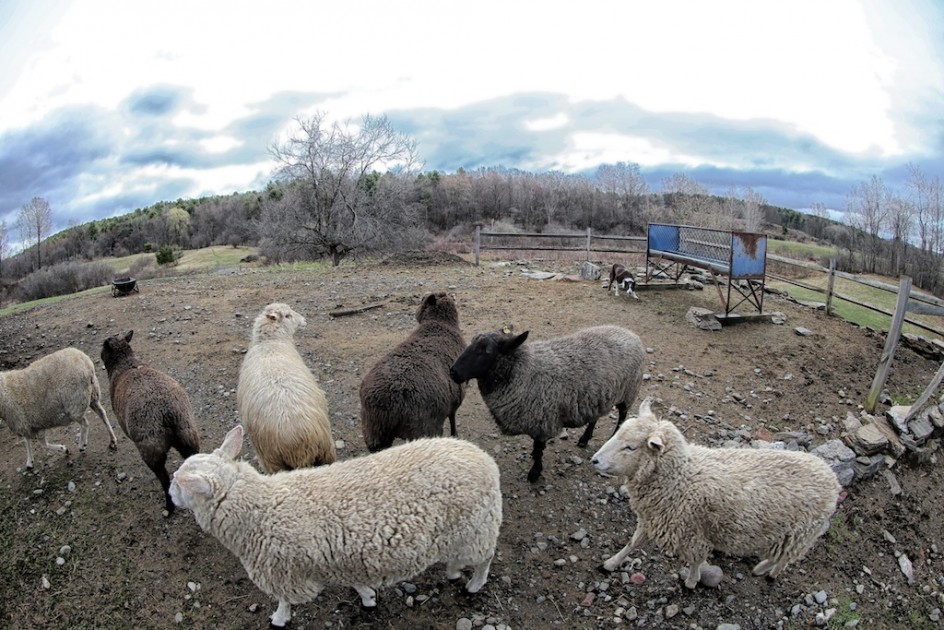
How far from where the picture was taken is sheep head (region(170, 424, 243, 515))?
10.7ft

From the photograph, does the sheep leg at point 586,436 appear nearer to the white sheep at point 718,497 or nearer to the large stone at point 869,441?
the white sheep at point 718,497

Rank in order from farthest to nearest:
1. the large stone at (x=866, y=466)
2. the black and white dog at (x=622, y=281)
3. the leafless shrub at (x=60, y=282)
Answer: the leafless shrub at (x=60, y=282) → the black and white dog at (x=622, y=281) → the large stone at (x=866, y=466)

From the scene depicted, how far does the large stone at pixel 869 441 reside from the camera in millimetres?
5309

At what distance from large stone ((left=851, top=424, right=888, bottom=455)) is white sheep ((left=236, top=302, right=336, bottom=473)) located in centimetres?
574

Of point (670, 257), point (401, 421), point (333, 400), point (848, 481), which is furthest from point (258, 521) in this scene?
point (670, 257)

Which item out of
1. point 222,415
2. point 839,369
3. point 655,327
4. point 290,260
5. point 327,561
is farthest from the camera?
point 290,260

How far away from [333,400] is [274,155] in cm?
2186

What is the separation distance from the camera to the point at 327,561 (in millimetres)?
3285

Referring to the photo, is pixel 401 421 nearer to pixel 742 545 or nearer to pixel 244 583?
pixel 244 583

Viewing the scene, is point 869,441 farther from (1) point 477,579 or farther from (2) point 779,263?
(2) point 779,263

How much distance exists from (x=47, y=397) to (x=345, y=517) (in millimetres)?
4920

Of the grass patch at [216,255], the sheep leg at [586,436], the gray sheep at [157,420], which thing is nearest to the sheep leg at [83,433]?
the gray sheep at [157,420]

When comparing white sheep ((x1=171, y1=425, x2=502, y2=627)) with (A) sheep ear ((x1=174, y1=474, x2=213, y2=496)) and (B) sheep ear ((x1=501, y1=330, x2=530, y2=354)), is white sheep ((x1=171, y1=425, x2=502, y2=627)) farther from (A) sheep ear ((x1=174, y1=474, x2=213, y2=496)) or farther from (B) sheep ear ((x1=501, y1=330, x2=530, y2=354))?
(B) sheep ear ((x1=501, y1=330, x2=530, y2=354))

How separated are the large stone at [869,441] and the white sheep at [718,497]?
6.54ft
